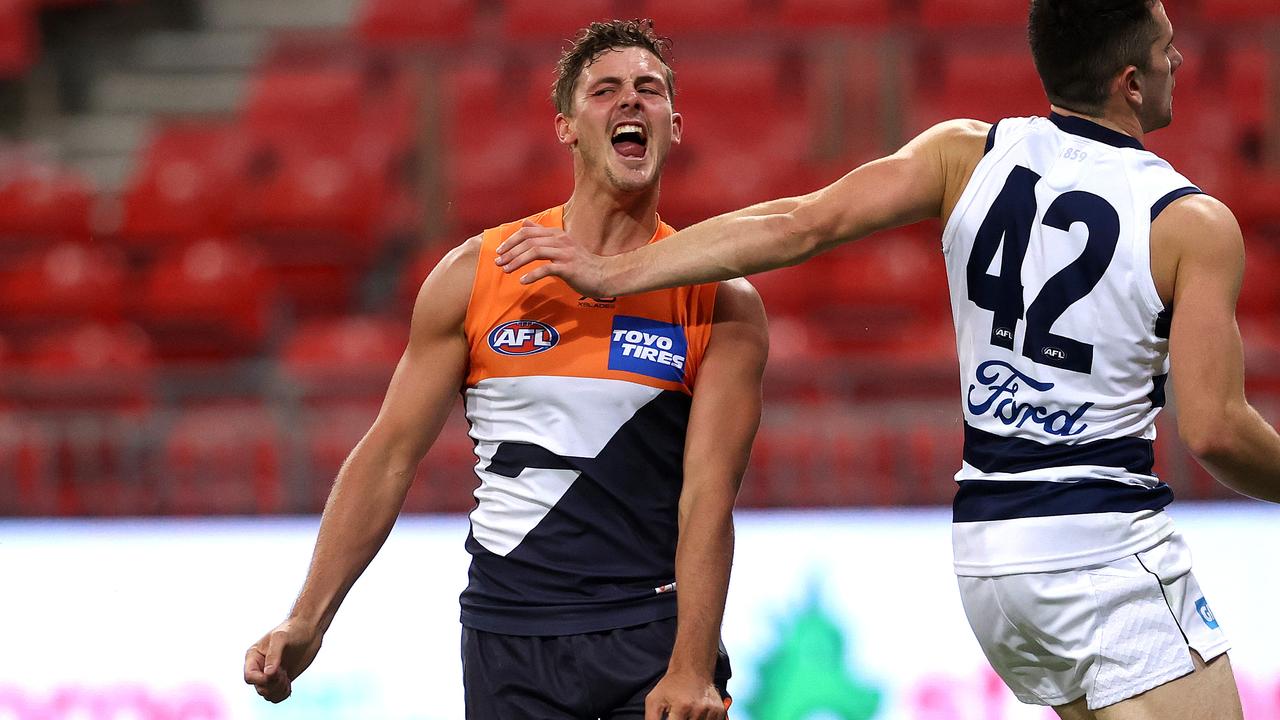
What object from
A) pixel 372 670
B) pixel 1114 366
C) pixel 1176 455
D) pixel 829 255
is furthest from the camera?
pixel 829 255

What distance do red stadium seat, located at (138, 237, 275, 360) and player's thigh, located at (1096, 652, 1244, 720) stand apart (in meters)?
6.55

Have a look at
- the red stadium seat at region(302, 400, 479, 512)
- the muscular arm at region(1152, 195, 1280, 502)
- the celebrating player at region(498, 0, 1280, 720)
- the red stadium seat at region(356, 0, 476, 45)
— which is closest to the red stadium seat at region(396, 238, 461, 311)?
the red stadium seat at region(302, 400, 479, 512)

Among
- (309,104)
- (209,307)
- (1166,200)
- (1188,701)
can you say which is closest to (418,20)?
(309,104)

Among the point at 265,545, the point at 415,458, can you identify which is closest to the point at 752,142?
the point at 265,545

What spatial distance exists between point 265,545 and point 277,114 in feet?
17.0

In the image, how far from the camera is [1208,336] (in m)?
2.70

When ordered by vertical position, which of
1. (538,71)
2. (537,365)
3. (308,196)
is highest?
(538,71)

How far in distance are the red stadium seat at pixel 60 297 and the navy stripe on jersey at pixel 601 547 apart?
20.5ft

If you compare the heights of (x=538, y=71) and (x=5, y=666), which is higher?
(x=538, y=71)

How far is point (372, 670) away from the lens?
17.1ft

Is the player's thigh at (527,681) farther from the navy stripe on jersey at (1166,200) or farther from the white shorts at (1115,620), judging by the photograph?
the navy stripe on jersey at (1166,200)

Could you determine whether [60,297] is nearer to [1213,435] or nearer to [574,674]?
[574,674]

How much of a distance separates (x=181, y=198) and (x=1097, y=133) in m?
7.55

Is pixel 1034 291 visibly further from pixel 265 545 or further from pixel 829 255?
pixel 829 255
